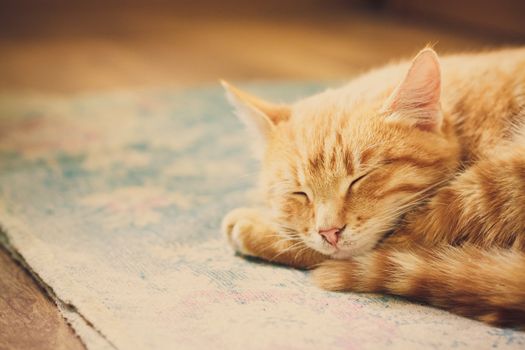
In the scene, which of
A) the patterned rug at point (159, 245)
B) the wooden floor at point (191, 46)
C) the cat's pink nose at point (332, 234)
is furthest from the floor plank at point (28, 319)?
the wooden floor at point (191, 46)

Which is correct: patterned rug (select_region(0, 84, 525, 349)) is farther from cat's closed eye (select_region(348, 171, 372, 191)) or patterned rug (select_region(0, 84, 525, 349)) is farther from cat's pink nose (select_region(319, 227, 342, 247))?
cat's closed eye (select_region(348, 171, 372, 191))

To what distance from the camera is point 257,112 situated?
1.40m

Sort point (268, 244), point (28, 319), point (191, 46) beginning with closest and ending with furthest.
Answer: point (28, 319)
point (268, 244)
point (191, 46)

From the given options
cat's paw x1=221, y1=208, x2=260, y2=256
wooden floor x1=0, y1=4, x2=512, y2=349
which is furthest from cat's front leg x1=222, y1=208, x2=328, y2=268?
wooden floor x1=0, y1=4, x2=512, y2=349

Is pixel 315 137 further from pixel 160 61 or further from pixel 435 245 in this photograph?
pixel 160 61

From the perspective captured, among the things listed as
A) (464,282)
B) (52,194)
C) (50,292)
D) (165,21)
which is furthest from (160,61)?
(464,282)

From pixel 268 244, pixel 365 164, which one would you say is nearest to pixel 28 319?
pixel 268 244

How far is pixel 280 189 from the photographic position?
52.5 inches

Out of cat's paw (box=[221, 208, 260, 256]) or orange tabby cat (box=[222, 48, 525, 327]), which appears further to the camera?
cat's paw (box=[221, 208, 260, 256])

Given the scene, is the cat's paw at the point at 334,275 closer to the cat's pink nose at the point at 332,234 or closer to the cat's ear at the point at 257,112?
the cat's pink nose at the point at 332,234

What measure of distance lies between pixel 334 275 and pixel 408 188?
0.80 ft

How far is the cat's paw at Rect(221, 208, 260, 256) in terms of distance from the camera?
4.31ft

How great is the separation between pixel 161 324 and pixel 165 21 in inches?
157

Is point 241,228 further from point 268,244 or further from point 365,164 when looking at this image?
point 365,164
